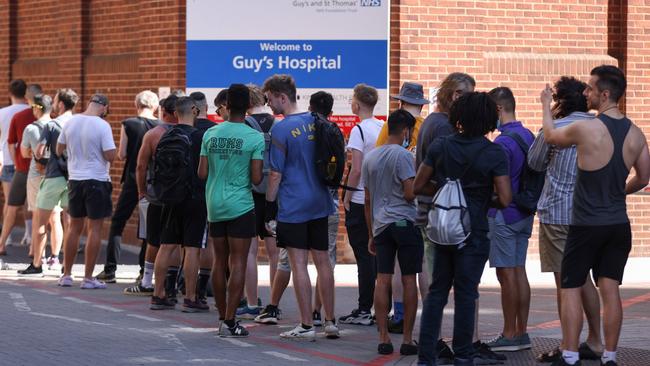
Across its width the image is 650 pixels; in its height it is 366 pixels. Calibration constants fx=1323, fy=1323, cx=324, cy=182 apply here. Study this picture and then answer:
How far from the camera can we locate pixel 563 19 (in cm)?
1720

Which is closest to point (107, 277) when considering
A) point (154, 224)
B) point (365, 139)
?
point (154, 224)

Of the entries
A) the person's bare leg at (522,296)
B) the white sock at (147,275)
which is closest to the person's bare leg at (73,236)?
the white sock at (147,275)

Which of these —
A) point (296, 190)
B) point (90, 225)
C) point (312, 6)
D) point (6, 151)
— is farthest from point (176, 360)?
point (6, 151)

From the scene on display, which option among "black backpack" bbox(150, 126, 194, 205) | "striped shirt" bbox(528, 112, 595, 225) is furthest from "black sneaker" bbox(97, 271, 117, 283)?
"striped shirt" bbox(528, 112, 595, 225)

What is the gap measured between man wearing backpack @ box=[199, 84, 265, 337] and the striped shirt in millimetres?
2291

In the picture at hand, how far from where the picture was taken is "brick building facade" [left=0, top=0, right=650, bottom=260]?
16.2 metres

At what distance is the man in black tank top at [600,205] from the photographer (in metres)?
8.71

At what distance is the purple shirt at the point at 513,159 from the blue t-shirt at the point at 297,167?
1507 millimetres

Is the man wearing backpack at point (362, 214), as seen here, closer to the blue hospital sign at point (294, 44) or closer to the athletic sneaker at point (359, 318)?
the athletic sneaker at point (359, 318)

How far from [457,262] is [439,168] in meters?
0.63

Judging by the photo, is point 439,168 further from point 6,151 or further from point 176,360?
point 6,151

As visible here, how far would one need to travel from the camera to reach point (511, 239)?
9.82m

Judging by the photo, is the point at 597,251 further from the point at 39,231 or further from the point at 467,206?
the point at 39,231

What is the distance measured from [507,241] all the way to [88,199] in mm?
5439
